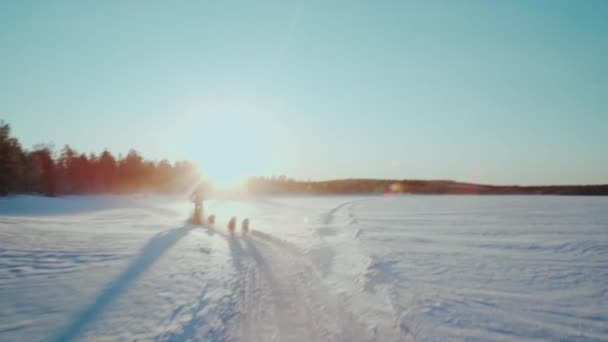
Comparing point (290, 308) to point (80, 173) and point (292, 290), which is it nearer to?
point (292, 290)

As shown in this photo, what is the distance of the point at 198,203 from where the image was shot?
58.2ft

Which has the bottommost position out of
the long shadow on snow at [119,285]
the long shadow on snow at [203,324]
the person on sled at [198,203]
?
the long shadow on snow at [203,324]

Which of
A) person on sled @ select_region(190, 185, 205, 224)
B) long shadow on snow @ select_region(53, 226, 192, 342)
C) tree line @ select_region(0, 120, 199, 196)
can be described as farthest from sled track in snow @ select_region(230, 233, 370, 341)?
tree line @ select_region(0, 120, 199, 196)

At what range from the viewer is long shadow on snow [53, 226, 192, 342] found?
4161 millimetres

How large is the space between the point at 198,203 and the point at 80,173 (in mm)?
60353

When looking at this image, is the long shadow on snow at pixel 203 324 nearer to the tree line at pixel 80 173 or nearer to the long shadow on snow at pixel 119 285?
the long shadow on snow at pixel 119 285

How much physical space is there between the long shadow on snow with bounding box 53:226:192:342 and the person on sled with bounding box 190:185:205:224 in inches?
244

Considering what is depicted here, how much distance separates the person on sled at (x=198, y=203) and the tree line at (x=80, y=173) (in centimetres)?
2523

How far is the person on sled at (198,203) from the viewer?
17172mm

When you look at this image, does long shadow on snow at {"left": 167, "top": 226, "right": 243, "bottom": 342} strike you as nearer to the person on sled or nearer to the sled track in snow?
the sled track in snow

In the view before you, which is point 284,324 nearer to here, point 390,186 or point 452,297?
point 452,297

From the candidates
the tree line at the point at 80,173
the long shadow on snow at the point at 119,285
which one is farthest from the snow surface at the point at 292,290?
the tree line at the point at 80,173

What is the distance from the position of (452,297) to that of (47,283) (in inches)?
315

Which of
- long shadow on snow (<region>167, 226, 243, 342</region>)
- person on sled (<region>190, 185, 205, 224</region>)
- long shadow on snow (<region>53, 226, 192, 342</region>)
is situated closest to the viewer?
long shadow on snow (<region>53, 226, 192, 342</region>)
